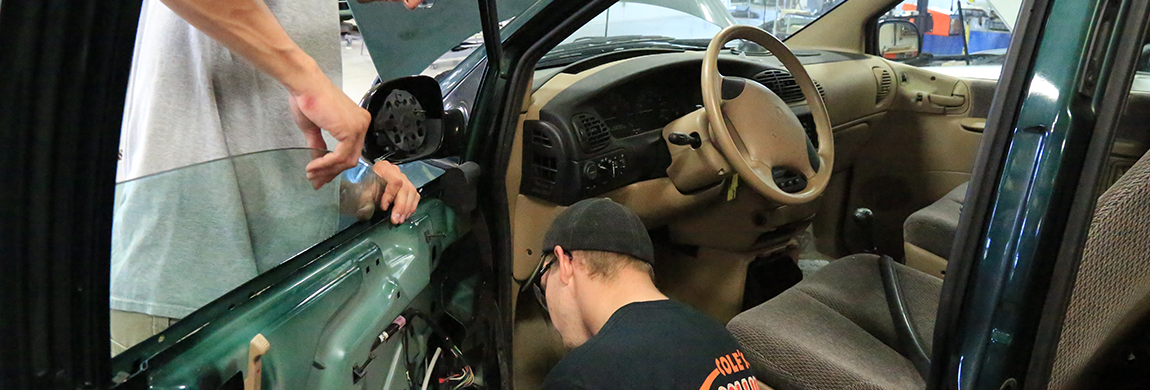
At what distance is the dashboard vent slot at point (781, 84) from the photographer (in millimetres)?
2580

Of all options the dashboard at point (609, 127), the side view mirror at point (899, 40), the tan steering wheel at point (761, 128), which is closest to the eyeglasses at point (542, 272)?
the dashboard at point (609, 127)

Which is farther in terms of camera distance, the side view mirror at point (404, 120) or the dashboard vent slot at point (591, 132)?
the dashboard vent slot at point (591, 132)

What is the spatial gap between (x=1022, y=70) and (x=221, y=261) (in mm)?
1130

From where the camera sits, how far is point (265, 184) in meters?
0.97

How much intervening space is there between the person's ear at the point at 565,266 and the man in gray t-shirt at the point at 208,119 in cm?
55

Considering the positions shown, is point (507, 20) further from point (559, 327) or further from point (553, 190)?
point (559, 327)

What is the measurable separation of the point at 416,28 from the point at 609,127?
0.84 m

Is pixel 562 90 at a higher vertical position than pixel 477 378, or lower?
higher

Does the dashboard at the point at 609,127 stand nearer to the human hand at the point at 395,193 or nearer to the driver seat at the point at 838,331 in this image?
the driver seat at the point at 838,331

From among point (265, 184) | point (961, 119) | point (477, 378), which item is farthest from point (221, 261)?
point (961, 119)

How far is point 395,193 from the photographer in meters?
1.20

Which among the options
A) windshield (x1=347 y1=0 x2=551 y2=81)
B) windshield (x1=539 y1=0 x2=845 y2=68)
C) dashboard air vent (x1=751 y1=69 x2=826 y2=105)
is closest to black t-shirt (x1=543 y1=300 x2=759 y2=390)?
windshield (x1=347 y1=0 x2=551 y2=81)

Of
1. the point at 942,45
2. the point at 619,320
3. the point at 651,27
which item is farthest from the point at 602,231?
the point at 942,45

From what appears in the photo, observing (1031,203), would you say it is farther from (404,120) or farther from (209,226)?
(209,226)
